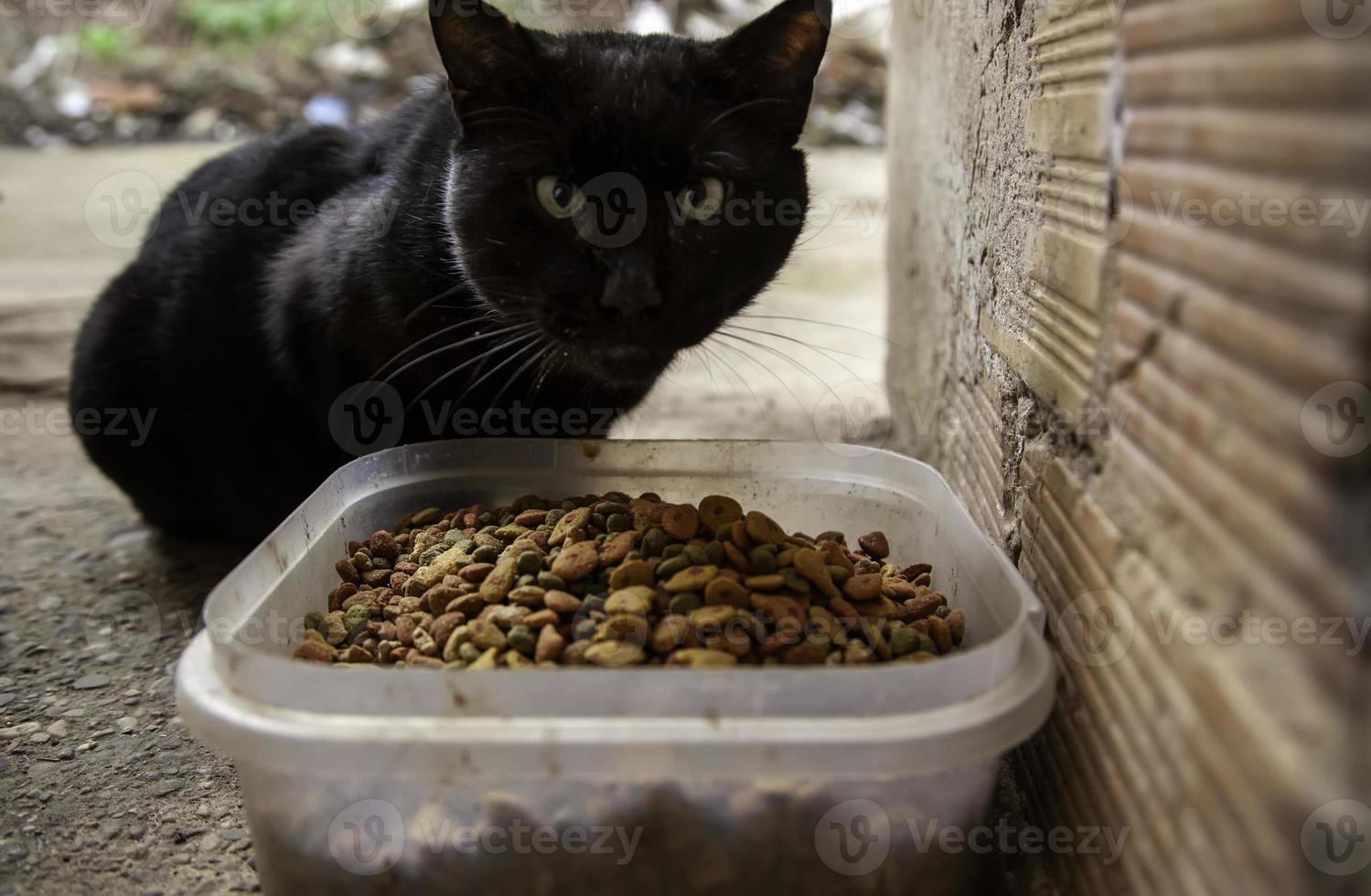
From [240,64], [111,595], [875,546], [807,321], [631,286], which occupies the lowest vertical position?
[111,595]

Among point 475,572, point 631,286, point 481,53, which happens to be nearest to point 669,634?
point 475,572

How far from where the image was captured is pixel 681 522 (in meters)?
1.06

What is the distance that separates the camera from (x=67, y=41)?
6.70 metres

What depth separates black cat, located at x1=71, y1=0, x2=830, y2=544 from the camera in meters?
1.11

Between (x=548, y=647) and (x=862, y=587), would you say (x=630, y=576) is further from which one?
(x=862, y=587)

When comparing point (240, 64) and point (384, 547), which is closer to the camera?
point (384, 547)

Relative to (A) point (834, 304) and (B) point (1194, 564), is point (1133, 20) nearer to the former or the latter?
(B) point (1194, 564)

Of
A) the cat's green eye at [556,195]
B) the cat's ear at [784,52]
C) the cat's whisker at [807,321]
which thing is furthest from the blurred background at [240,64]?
the cat's green eye at [556,195]

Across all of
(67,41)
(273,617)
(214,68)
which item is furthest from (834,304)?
(67,41)

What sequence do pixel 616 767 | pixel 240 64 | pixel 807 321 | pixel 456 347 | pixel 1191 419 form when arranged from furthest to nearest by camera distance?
pixel 240 64
pixel 807 321
pixel 456 347
pixel 616 767
pixel 1191 419

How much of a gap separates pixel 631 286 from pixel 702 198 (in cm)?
17

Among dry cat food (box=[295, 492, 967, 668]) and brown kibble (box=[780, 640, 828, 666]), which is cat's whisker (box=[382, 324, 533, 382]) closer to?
dry cat food (box=[295, 492, 967, 668])

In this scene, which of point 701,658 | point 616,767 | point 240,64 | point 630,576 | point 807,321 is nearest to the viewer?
point 616,767

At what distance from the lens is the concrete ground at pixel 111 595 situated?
1.01 meters
